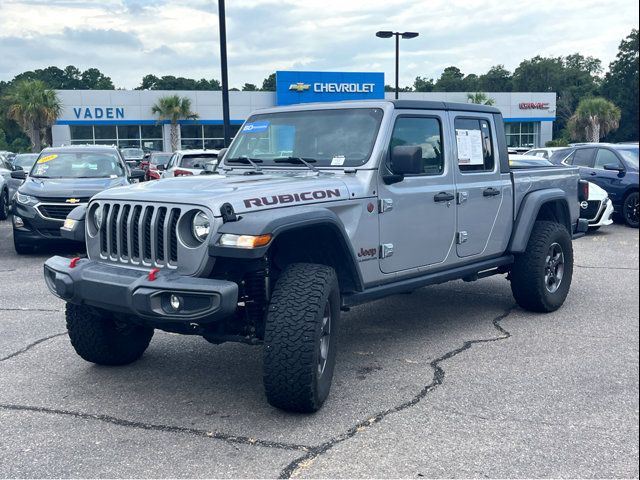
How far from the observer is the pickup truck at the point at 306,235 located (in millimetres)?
4008

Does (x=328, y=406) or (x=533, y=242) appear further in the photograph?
(x=533, y=242)

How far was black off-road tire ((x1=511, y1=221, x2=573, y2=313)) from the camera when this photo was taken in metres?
6.49

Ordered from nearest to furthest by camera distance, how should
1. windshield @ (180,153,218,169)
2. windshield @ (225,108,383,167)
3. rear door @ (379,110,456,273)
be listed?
rear door @ (379,110,456,273) → windshield @ (225,108,383,167) → windshield @ (180,153,218,169)

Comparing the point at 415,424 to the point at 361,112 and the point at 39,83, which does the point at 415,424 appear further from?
the point at 39,83

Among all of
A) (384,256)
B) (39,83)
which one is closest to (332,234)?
(384,256)

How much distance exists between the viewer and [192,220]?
4129 mm

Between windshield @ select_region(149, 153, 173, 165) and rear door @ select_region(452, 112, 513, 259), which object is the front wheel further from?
windshield @ select_region(149, 153, 173, 165)

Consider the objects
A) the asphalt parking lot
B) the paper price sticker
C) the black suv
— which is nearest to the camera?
the asphalt parking lot

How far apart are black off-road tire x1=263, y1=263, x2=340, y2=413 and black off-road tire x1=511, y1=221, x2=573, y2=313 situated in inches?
115

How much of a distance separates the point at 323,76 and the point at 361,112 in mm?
38670

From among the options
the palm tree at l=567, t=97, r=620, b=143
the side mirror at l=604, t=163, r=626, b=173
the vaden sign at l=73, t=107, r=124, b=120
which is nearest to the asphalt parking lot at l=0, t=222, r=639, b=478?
the side mirror at l=604, t=163, r=626, b=173

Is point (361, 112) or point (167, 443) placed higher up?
point (361, 112)

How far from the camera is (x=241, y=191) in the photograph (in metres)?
4.30

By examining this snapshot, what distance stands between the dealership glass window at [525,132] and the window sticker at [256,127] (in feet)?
170
